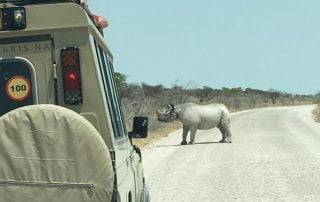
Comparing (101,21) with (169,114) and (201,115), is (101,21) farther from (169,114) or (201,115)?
(201,115)

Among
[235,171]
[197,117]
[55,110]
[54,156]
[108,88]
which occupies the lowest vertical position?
[197,117]

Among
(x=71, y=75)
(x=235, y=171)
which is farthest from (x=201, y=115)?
(x=71, y=75)

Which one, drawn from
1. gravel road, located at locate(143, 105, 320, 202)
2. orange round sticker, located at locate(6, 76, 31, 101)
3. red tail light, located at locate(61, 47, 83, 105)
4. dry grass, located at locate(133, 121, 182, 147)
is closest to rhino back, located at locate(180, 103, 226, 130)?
dry grass, located at locate(133, 121, 182, 147)

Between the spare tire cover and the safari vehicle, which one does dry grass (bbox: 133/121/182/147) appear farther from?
the spare tire cover

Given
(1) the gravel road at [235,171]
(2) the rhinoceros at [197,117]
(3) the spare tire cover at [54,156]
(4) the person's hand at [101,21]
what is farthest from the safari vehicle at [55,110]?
(2) the rhinoceros at [197,117]

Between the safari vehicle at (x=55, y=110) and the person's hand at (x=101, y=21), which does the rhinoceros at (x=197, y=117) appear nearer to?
the person's hand at (x=101, y=21)

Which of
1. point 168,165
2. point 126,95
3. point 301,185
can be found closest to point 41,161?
point 301,185

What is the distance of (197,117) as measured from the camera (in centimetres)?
2620

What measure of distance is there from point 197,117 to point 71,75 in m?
21.9

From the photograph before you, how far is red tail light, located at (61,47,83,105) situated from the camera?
4.33 meters

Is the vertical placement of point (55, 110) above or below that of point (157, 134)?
above

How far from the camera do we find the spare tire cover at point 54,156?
379 cm

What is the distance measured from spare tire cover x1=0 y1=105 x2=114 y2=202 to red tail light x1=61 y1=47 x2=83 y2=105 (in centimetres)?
53

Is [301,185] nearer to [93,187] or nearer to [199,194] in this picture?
[199,194]
